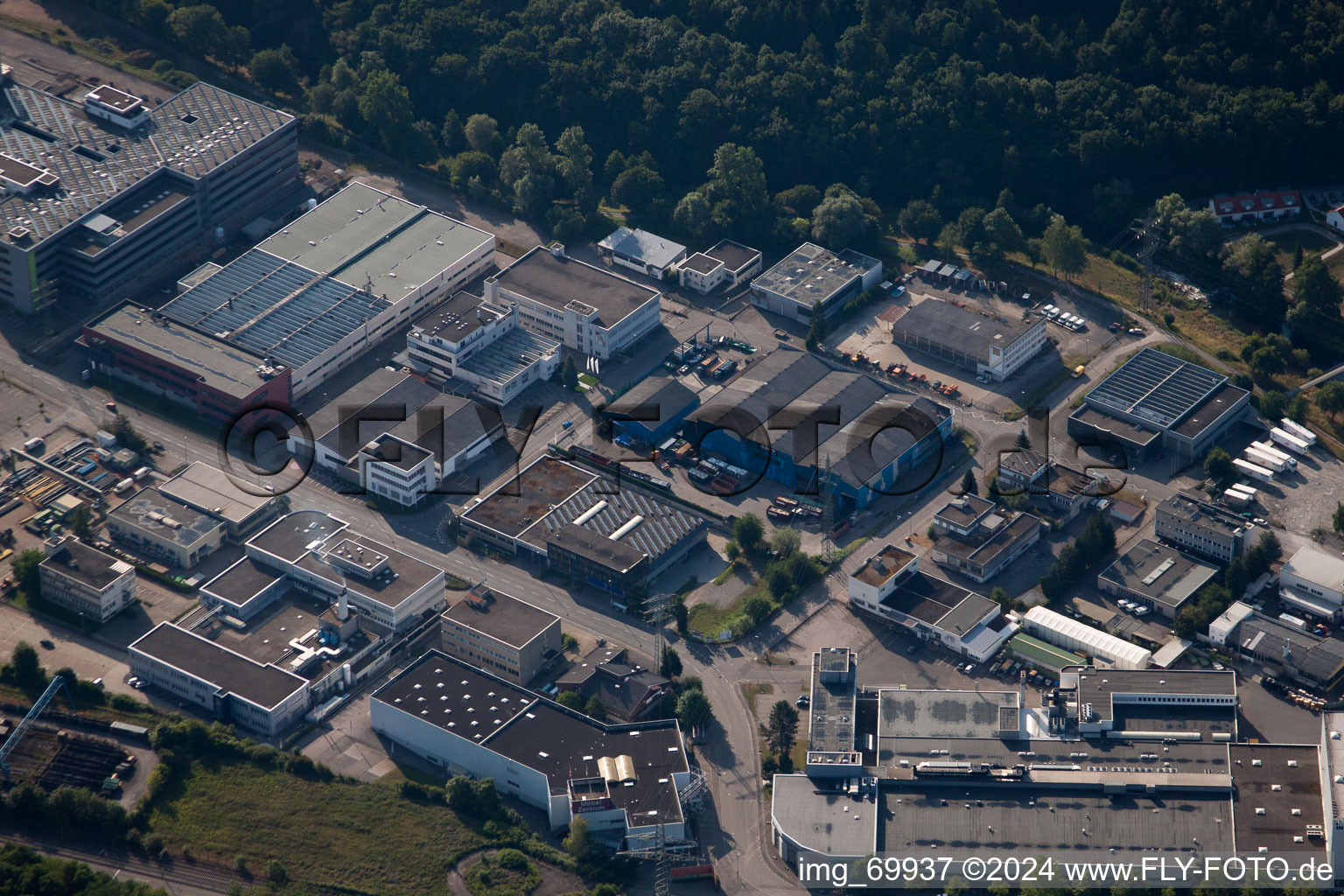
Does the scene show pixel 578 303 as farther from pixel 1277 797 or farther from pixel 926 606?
pixel 1277 797

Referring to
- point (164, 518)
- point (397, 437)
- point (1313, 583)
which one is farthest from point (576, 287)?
point (1313, 583)

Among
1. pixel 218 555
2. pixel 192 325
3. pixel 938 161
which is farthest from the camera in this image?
pixel 938 161

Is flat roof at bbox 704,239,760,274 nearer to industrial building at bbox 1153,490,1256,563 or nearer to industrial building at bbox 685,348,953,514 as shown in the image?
industrial building at bbox 685,348,953,514

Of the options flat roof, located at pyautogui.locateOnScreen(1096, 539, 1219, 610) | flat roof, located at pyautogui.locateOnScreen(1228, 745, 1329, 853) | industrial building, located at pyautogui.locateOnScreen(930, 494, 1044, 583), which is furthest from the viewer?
industrial building, located at pyautogui.locateOnScreen(930, 494, 1044, 583)

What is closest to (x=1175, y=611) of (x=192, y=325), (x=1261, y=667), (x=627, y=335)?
(x=1261, y=667)

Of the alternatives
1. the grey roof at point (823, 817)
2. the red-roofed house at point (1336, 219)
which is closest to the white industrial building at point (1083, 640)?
the grey roof at point (823, 817)

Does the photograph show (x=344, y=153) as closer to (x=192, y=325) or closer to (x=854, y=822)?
(x=192, y=325)

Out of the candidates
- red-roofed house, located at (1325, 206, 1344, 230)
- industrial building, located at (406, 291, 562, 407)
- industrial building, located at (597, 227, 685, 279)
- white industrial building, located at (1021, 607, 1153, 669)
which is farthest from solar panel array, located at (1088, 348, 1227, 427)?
industrial building, located at (406, 291, 562, 407)
